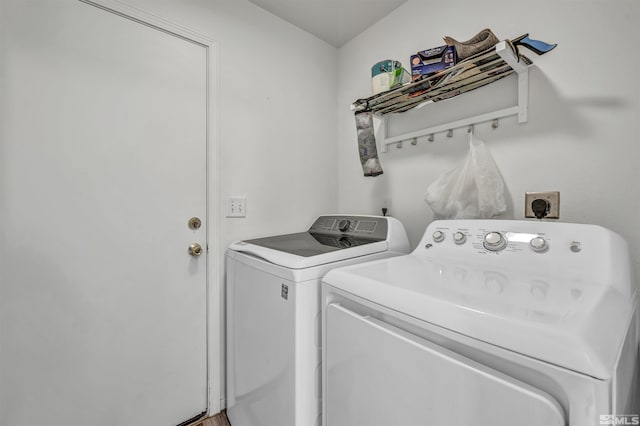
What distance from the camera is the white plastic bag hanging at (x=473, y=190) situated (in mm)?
1178

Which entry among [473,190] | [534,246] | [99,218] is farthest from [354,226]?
[99,218]

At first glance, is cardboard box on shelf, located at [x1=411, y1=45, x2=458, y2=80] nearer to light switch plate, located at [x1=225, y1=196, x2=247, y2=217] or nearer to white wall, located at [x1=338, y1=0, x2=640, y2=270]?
white wall, located at [x1=338, y1=0, x2=640, y2=270]

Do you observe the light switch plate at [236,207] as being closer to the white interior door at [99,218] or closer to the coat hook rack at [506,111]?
the white interior door at [99,218]

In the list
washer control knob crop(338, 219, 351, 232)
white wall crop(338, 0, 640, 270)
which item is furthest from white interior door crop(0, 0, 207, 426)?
white wall crop(338, 0, 640, 270)

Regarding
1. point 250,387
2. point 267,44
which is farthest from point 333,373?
point 267,44

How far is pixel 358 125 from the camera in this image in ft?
5.26

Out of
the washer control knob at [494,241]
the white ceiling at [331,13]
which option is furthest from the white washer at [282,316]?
the white ceiling at [331,13]

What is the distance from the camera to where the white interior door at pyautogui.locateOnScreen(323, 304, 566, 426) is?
1.56 ft

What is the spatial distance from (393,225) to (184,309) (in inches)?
46.6

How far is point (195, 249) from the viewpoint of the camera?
1.43 meters

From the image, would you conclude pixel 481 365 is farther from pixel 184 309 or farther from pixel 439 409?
pixel 184 309

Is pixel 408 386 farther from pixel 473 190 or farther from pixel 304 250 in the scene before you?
pixel 473 190

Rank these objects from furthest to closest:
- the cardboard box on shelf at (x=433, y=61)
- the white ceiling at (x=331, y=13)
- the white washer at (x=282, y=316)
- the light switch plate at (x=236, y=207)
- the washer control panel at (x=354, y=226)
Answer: the white ceiling at (x=331, y=13) → the light switch plate at (x=236, y=207) → the washer control panel at (x=354, y=226) → the cardboard box on shelf at (x=433, y=61) → the white washer at (x=282, y=316)

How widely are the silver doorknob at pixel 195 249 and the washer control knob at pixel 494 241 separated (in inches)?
52.4
